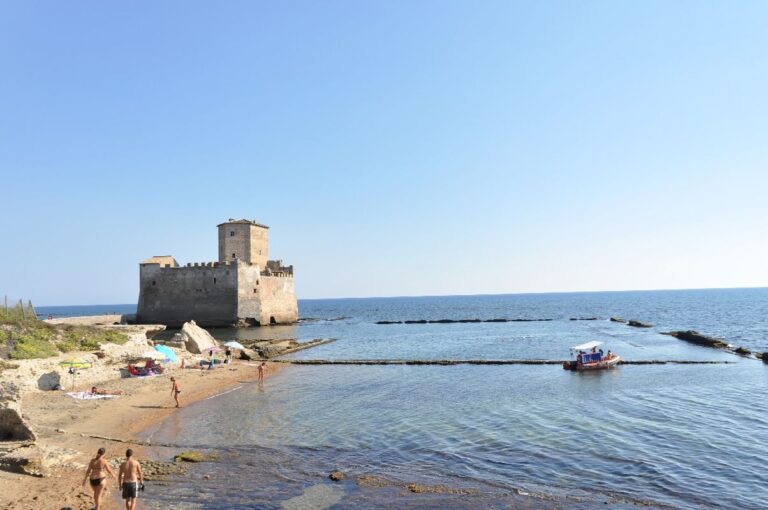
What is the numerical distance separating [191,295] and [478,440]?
50139 millimetres

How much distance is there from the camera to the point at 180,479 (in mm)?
12391

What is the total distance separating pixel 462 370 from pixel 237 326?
115ft

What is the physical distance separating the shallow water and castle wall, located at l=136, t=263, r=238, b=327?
31.3 meters

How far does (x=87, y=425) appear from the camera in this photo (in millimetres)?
16906

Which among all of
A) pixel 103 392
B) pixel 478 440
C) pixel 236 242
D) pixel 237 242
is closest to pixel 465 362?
pixel 478 440

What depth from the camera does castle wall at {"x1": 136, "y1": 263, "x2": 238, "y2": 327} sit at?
2329 inches

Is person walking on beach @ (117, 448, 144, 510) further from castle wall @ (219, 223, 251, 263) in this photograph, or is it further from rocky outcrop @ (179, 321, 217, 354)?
castle wall @ (219, 223, 251, 263)

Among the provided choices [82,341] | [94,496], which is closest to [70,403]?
[82,341]

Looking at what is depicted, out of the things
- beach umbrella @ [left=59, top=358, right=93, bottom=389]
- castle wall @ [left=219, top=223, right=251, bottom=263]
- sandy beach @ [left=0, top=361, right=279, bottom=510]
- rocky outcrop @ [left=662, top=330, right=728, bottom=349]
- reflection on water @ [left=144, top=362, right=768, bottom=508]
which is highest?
castle wall @ [left=219, top=223, right=251, bottom=263]

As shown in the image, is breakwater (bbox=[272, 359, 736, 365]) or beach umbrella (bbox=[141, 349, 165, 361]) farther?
breakwater (bbox=[272, 359, 736, 365])

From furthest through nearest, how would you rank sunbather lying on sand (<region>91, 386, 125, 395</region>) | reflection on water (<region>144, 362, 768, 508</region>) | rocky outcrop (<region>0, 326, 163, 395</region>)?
sunbather lying on sand (<region>91, 386, 125, 395</region>) → rocky outcrop (<region>0, 326, 163, 395</region>) → reflection on water (<region>144, 362, 768, 508</region>)

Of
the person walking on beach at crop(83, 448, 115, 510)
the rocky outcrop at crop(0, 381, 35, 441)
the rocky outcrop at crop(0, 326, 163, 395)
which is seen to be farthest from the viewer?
the rocky outcrop at crop(0, 326, 163, 395)

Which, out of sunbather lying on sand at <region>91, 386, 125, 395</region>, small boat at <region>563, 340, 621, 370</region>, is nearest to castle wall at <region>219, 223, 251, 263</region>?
sunbather lying on sand at <region>91, 386, 125, 395</region>

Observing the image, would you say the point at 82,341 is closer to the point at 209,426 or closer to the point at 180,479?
the point at 209,426
